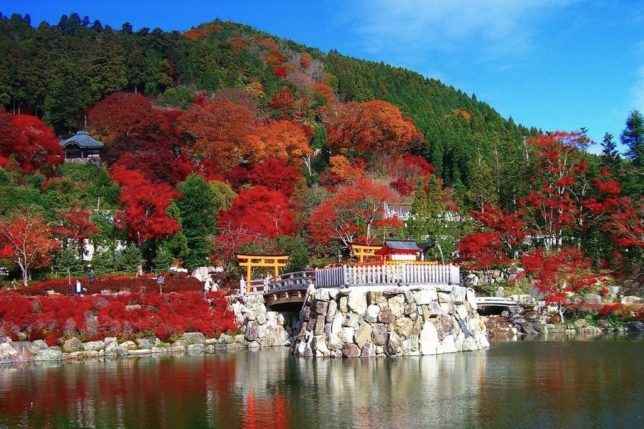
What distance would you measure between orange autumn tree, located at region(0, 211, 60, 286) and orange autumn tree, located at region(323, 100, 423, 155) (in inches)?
1313

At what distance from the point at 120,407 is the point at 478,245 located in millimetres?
29204

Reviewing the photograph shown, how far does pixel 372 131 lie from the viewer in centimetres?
6425

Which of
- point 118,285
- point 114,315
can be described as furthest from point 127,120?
point 114,315

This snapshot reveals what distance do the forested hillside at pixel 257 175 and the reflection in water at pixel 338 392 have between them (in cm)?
1416

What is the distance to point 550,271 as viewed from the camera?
127 feet

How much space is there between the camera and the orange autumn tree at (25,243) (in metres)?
35.9

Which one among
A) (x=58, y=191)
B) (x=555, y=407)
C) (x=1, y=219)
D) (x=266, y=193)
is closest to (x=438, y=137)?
(x=266, y=193)

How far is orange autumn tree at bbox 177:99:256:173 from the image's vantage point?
5756cm

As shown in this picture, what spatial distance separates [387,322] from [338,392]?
23.3ft

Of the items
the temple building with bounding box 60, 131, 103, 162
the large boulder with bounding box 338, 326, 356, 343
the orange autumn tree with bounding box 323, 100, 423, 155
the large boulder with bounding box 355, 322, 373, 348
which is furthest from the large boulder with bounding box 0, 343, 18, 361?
the orange autumn tree with bounding box 323, 100, 423, 155

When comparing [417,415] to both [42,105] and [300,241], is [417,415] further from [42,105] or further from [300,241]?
[42,105]

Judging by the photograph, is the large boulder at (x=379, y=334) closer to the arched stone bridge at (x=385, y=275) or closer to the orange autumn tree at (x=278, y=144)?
the arched stone bridge at (x=385, y=275)

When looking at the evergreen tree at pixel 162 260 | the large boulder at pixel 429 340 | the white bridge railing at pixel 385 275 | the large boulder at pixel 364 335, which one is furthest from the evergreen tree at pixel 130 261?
the large boulder at pixel 429 340

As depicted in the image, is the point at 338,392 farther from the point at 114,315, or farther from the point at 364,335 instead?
the point at 114,315
